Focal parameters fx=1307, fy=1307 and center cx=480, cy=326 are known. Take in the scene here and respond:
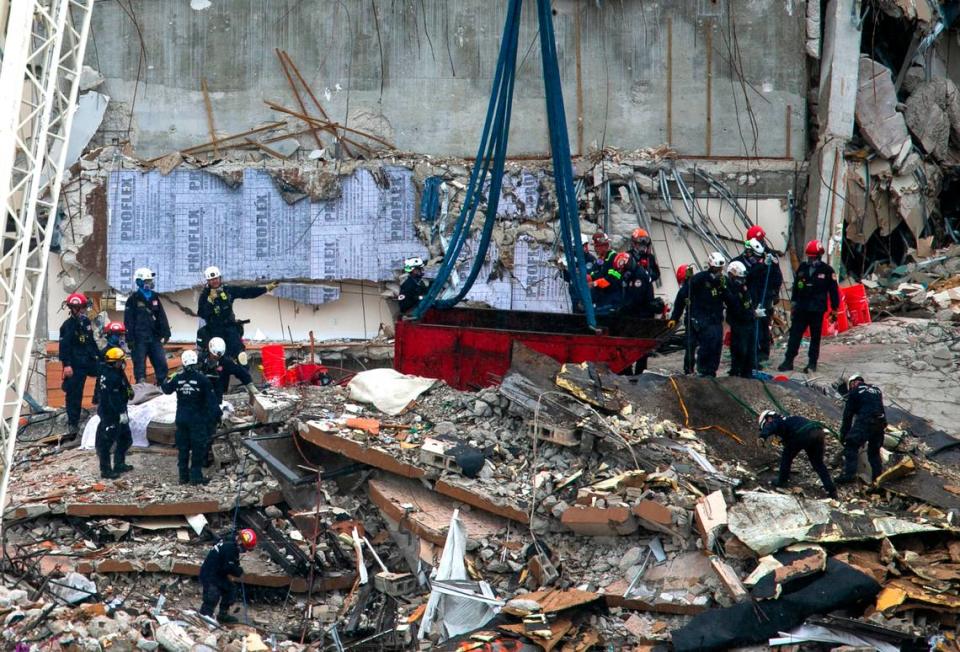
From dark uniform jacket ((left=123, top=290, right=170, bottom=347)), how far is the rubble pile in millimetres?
1674

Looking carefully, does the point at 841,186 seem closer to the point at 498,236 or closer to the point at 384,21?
the point at 498,236

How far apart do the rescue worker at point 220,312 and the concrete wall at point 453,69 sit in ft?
18.4

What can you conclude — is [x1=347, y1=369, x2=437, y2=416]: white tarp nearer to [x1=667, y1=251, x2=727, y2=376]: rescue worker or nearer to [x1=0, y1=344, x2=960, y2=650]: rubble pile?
[x1=0, y1=344, x2=960, y2=650]: rubble pile

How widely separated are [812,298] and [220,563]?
7727 mm

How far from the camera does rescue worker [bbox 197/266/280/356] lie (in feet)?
50.4

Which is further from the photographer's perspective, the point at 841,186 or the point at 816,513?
the point at 841,186

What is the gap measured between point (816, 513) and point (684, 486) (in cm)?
122

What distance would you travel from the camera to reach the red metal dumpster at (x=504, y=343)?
47.9ft

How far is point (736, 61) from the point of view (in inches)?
789

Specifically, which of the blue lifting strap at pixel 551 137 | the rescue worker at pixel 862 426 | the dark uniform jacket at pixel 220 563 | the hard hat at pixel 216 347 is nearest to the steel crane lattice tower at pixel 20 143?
the hard hat at pixel 216 347

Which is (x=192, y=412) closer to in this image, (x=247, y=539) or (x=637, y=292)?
(x=247, y=539)

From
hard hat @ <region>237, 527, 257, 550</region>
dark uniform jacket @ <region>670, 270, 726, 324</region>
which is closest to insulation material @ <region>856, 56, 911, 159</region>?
dark uniform jacket @ <region>670, 270, 726, 324</region>

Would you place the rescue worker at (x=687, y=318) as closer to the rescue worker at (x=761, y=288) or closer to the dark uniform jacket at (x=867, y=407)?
the rescue worker at (x=761, y=288)

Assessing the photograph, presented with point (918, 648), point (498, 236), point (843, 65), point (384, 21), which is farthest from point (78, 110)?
point (918, 648)
